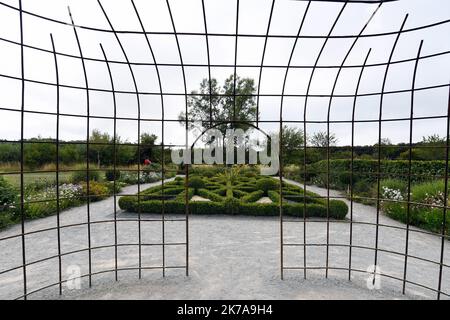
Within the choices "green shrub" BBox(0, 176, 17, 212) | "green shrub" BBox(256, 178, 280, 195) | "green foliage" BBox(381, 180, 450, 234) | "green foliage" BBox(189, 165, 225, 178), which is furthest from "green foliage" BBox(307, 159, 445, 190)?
"green shrub" BBox(0, 176, 17, 212)

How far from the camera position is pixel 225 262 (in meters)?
7.78

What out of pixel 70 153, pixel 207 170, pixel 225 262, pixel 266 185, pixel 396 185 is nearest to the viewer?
pixel 225 262

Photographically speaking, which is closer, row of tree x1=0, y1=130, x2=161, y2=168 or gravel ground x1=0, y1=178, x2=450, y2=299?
gravel ground x1=0, y1=178, x2=450, y2=299

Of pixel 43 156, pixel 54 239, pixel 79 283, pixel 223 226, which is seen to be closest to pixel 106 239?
pixel 54 239

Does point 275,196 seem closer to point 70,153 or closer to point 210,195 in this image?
point 210,195

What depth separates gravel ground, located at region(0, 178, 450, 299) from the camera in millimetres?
6031

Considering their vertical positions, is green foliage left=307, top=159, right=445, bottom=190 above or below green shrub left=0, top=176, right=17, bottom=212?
above

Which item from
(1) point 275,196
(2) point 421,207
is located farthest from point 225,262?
(2) point 421,207

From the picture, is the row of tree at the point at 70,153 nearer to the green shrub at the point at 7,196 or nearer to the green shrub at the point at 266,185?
the green shrub at the point at 7,196

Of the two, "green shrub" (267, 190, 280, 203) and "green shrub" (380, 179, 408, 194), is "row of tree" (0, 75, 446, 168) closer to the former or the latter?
"green shrub" (380, 179, 408, 194)

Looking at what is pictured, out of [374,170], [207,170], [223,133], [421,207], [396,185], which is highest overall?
[223,133]

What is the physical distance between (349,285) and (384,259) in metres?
2.89

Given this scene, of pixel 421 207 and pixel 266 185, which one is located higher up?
pixel 266 185

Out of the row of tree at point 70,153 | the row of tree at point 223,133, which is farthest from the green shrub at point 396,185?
the row of tree at point 70,153
